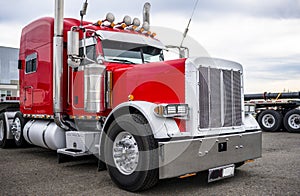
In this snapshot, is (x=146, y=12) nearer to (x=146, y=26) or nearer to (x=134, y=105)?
(x=146, y=26)

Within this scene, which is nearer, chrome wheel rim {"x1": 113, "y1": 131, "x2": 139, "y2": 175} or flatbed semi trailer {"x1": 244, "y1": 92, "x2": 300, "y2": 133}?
chrome wheel rim {"x1": 113, "y1": 131, "x2": 139, "y2": 175}

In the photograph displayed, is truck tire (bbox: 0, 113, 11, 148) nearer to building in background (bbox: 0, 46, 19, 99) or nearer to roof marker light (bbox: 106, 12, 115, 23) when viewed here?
roof marker light (bbox: 106, 12, 115, 23)

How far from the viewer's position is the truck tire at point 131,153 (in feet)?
14.9

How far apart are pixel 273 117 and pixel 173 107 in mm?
11860

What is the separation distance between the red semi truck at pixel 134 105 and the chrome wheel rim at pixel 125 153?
1 centimetres

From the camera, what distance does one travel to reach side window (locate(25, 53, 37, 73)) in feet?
26.2

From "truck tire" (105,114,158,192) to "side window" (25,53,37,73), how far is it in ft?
12.1

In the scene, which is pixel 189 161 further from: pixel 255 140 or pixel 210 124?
pixel 255 140

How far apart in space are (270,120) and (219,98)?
37.1 ft

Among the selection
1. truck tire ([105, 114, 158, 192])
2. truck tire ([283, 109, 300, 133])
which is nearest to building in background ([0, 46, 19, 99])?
truck tire ([283, 109, 300, 133])

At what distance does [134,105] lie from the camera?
4.87 meters

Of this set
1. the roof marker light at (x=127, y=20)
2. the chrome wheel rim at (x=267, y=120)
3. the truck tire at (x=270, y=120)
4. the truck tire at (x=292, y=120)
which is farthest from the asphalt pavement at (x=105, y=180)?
the chrome wheel rim at (x=267, y=120)

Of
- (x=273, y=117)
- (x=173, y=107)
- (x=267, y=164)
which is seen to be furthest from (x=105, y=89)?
(x=273, y=117)

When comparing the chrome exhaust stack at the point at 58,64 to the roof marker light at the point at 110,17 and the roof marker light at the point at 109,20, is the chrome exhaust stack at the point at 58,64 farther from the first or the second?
the roof marker light at the point at 110,17
